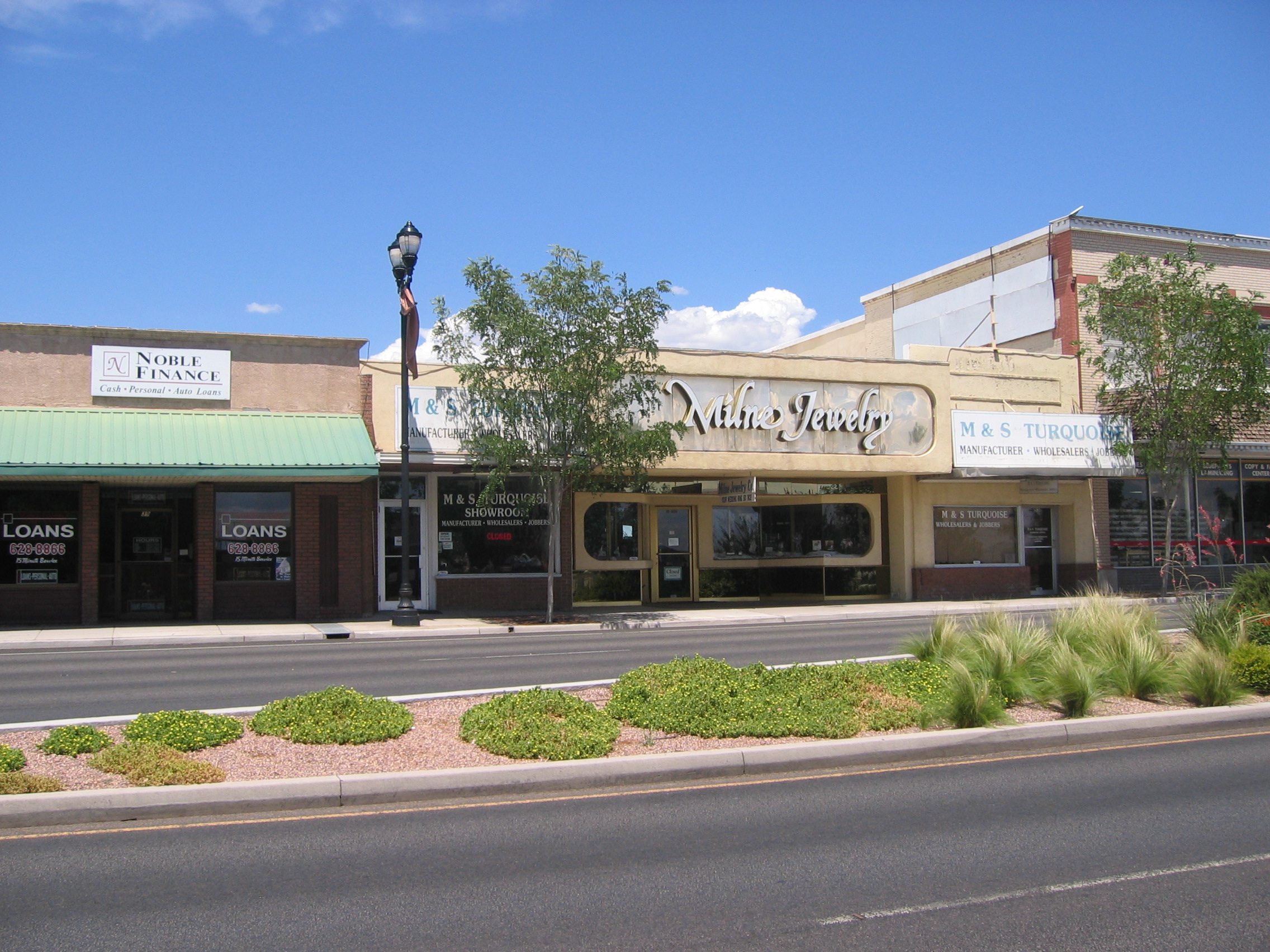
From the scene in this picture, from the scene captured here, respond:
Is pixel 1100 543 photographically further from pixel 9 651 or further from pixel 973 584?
pixel 9 651

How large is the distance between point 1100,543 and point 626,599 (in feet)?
40.2

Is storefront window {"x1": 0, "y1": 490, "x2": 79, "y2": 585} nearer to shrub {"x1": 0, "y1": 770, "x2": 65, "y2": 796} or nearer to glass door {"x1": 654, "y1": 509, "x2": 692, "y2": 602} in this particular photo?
glass door {"x1": 654, "y1": 509, "x2": 692, "y2": 602}

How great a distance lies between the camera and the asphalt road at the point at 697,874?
505 cm

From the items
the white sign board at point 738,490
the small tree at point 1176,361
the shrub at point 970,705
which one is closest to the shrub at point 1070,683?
the shrub at point 970,705

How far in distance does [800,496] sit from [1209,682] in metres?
17.2

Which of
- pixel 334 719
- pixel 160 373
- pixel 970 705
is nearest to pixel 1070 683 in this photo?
pixel 970 705

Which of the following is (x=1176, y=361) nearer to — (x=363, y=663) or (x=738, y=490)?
(x=738, y=490)

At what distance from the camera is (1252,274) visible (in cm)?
3067

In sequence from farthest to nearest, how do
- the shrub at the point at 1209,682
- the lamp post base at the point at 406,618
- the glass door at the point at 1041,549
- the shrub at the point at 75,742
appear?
the glass door at the point at 1041,549 → the lamp post base at the point at 406,618 → the shrub at the point at 1209,682 → the shrub at the point at 75,742

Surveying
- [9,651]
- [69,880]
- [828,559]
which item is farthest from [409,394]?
[69,880]

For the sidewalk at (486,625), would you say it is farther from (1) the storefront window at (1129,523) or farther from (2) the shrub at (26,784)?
(2) the shrub at (26,784)

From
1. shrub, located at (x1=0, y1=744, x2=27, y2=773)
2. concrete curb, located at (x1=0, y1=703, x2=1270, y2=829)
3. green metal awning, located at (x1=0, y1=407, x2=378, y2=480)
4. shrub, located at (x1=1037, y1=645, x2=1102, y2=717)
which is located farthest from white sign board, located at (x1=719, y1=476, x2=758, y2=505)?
shrub, located at (x1=0, y1=744, x2=27, y2=773)

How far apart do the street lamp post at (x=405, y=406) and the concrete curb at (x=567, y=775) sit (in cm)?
1266

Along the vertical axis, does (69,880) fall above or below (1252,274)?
below
